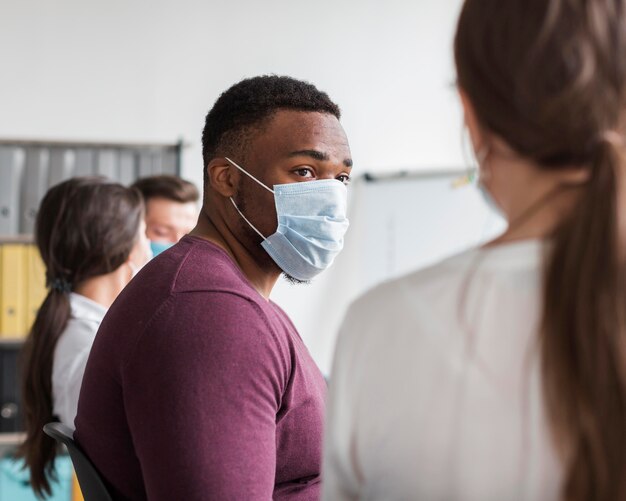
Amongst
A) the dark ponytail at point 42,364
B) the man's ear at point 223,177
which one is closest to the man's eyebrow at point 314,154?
the man's ear at point 223,177

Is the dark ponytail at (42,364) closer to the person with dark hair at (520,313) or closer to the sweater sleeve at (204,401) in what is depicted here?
the sweater sleeve at (204,401)

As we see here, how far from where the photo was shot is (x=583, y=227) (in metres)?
0.63

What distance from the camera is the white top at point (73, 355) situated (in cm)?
187

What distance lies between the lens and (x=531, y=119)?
64 cm

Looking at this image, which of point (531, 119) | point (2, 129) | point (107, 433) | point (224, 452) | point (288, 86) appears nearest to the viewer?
point (531, 119)

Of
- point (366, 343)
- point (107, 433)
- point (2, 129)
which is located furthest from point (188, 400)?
point (2, 129)

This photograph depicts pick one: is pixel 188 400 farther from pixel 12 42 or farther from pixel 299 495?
pixel 12 42

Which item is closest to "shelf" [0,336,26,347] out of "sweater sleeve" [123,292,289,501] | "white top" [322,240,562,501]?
"sweater sleeve" [123,292,289,501]

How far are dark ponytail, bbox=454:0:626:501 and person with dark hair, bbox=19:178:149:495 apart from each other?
1469 millimetres

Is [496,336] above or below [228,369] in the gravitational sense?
above

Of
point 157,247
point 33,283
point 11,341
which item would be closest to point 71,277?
point 157,247

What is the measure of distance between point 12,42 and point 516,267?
3265 mm

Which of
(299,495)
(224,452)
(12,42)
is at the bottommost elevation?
(299,495)

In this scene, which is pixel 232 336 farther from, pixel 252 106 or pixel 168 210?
pixel 168 210
